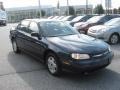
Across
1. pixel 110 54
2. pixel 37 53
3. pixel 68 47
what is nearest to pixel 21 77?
pixel 37 53

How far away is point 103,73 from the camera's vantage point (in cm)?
614

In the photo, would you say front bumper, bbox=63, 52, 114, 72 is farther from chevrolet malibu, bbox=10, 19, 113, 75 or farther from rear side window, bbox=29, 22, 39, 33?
rear side window, bbox=29, 22, 39, 33

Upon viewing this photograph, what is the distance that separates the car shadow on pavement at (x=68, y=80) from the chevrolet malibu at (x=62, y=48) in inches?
11.7

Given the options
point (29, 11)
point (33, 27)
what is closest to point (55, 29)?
point (33, 27)

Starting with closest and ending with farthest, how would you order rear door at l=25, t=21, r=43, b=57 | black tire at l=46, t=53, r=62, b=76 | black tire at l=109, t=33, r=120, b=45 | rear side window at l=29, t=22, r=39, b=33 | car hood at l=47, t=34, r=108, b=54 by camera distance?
car hood at l=47, t=34, r=108, b=54 → black tire at l=46, t=53, r=62, b=76 → rear door at l=25, t=21, r=43, b=57 → rear side window at l=29, t=22, r=39, b=33 → black tire at l=109, t=33, r=120, b=45

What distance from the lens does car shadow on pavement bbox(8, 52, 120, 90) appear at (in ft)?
17.1

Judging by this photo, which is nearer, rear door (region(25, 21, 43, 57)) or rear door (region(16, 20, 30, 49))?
rear door (region(25, 21, 43, 57))

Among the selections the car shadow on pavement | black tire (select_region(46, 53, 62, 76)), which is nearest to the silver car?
the car shadow on pavement

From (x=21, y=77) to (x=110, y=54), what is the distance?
8.12 ft

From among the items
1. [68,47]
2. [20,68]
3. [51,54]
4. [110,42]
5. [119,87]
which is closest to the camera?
[119,87]

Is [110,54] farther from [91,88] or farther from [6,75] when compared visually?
[6,75]

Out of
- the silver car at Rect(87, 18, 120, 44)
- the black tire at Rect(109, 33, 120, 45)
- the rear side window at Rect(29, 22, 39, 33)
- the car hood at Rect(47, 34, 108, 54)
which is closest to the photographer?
the car hood at Rect(47, 34, 108, 54)

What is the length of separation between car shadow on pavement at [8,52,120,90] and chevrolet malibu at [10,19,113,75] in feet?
0.98

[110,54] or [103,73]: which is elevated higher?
[110,54]
